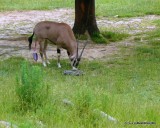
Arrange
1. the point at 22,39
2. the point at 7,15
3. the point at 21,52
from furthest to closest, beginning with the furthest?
the point at 7,15 < the point at 22,39 < the point at 21,52

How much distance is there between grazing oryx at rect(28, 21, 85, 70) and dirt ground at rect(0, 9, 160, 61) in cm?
89

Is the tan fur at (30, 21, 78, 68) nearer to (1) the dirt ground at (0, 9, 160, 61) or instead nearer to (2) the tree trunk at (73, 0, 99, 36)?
(1) the dirt ground at (0, 9, 160, 61)

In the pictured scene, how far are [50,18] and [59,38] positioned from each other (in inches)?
302

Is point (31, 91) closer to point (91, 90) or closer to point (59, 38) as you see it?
point (91, 90)

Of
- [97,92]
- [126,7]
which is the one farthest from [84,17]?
[126,7]

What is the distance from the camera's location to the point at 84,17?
13266 mm

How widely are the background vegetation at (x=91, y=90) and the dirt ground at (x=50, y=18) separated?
0.48m

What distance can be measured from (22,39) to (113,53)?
2.88 meters

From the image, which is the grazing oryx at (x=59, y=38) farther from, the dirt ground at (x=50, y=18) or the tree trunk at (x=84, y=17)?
the tree trunk at (x=84, y=17)

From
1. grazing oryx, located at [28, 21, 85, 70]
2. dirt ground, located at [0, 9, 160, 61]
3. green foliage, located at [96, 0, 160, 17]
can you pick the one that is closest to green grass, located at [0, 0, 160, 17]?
green foliage, located at [96, 0, 160, 17]

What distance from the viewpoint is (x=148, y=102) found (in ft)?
23.1

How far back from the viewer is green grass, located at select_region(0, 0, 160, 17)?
723 inches

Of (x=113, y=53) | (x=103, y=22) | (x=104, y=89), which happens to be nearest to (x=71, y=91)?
(x=104, y=89)

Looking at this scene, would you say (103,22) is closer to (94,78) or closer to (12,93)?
(94,78)
